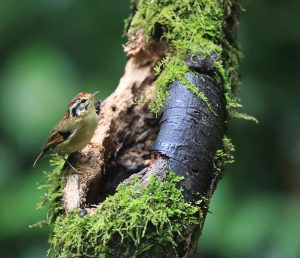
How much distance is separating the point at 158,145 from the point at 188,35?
3.01ft

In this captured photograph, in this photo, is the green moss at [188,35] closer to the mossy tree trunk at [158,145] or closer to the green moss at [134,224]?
the mossy tree trunk at [158,145]

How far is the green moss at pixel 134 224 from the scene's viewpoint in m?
2.79

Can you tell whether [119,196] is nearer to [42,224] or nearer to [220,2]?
[42,224]

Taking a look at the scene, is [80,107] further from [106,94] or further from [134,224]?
[106,94]

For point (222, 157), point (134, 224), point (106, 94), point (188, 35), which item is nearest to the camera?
point (134, 224)

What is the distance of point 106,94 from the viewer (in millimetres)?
5637

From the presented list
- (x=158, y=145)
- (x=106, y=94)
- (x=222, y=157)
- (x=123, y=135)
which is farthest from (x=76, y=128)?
(x=106, y=94)

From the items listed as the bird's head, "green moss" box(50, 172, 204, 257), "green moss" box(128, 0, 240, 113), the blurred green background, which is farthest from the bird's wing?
the blurred green background

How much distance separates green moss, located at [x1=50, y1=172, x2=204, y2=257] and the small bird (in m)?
0.73

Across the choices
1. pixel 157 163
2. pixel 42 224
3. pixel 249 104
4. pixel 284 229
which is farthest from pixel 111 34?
pixel 157 163

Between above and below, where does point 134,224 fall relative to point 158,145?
below

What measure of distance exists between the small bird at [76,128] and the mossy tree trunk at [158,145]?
0.09 metres

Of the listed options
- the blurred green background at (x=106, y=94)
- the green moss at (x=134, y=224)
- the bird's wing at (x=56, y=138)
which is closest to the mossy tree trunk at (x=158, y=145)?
the green moss at (x=134, y=224)

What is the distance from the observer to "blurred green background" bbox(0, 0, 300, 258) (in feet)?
16.3
